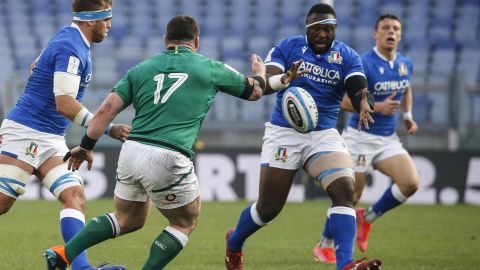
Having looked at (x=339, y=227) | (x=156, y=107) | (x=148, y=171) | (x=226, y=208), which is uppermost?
(x=156, y=107)

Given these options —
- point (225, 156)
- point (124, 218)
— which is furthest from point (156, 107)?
point (225, 156)

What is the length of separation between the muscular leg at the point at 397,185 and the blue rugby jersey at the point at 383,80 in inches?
14.6

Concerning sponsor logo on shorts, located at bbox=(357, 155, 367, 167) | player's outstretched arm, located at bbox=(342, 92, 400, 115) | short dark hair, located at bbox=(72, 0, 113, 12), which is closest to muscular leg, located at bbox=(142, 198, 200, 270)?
short dark hair, located at bbox=(72, 0, 113, 12)

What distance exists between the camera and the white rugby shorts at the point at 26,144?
7684mm

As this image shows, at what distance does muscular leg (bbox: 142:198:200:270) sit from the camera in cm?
679

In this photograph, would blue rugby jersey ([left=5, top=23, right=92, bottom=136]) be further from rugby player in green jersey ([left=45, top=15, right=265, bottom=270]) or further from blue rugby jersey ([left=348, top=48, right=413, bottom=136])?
blue rugby jersey ([left=348, top=48, right=413, bottom=136])

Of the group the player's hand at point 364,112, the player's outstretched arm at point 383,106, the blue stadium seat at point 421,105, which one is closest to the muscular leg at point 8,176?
the player's hand at point 364,112

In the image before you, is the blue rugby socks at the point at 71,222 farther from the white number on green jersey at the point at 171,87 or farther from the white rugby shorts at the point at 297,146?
the white rugby shorts at the point at 297,146

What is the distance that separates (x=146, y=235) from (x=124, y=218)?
5.06 m

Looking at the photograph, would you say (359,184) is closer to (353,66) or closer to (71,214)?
(353,66)

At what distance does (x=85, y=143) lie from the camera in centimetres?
694

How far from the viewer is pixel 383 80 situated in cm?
1105

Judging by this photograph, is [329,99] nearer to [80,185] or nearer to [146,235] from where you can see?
[80,185]

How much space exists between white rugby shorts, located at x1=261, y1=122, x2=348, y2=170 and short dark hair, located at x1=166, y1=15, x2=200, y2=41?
6.20ft
